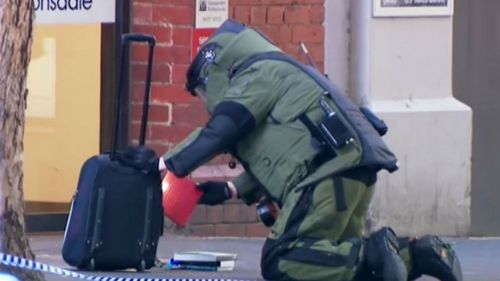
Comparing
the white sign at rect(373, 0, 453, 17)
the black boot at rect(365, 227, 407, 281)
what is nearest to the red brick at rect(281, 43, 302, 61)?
the white sign at rect(373, 0, 453, 17)

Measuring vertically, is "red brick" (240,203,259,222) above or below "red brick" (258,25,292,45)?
below

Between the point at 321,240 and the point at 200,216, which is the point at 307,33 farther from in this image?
the point at 321,240

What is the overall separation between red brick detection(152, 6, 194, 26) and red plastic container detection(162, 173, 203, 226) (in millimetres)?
2572

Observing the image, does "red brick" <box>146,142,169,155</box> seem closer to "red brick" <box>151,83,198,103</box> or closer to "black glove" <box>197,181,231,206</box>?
"red brick" <box>151,83,198,103</box>

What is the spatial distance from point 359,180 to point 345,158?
0.17 m

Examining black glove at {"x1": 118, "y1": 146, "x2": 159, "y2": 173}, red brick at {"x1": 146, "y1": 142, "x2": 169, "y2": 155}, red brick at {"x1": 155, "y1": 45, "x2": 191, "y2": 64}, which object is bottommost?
red brick at {"x1": 146, "y1": 142, "x2": 169, "y2": 155}

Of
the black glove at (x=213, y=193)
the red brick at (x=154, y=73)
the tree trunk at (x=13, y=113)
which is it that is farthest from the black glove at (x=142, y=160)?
the red brick at (x=154, y=73)

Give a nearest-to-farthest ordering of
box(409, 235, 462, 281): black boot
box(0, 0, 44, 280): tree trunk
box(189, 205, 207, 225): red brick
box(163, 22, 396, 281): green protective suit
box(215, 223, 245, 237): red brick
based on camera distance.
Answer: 1. box(0, 0, 44, 280): tree trunk
2. box(163, 22, 396, 281): green protective suit
3. box(409, 235, 462, 281): black boot
4. box(189, 205, 207, 225): red brick
5. box(215, 223, 245, 237): red brick

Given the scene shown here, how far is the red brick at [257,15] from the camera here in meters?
9.80

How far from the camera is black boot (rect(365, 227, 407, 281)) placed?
6949 millimetres

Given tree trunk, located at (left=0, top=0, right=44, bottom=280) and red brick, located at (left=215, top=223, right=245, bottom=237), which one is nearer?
tree trunk, located at (left=0, top=0, right=44, bottom=280)

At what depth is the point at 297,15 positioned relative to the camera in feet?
32.4

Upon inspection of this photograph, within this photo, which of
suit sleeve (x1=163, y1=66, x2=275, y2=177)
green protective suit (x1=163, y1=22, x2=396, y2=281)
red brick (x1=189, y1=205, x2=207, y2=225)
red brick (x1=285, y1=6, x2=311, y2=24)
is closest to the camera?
suit sleeve (x1=163, y1=66, x2=275, y2=177)

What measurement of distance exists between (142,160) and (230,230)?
277 cm
